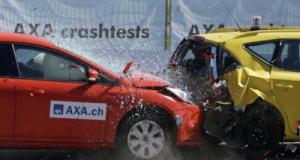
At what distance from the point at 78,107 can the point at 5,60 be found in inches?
37.1

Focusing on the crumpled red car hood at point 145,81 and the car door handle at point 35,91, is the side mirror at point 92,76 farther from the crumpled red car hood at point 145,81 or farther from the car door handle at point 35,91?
the car door handle at point 35,91

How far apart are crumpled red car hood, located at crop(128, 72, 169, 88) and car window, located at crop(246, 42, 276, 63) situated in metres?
1.09

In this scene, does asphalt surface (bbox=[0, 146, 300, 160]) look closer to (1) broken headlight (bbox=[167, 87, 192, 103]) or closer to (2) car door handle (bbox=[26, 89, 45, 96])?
(1) broken headlight (bbox=[167, 87, 192, 103])

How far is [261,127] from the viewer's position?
749cm

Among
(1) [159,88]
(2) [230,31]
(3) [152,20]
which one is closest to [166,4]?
(3) [152,20]

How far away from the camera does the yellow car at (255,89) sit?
7.45 meters

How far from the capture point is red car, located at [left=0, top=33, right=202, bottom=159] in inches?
276

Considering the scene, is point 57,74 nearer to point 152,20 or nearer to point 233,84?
point 233,84

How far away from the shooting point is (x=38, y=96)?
702 centimetres

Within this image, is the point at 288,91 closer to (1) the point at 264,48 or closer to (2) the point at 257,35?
(1) the point at 264,48

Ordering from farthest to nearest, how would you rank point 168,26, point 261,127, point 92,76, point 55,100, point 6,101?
point 168,26
point 261,127
point 92,76
point 55,100
point 6,101

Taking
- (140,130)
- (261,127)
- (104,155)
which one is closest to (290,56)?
(261,127)

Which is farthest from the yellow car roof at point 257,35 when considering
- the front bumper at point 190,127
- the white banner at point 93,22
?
the white banner at point 93,22

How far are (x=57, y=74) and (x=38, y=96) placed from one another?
37 centimetres
